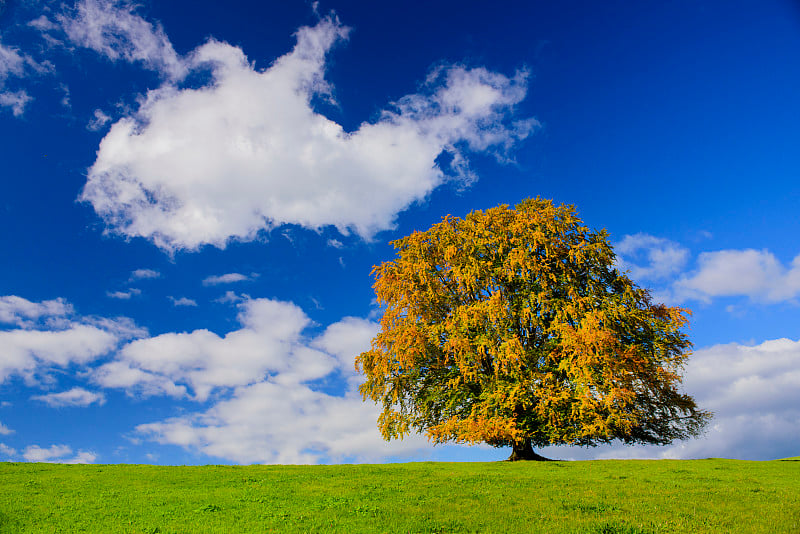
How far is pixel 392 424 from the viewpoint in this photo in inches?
1152

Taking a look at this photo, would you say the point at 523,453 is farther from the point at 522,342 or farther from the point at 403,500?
the point at 403,500

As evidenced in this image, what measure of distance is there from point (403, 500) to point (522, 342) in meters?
15.2

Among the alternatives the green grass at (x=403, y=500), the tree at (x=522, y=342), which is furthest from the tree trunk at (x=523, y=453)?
→ the green grass at (x=403, y=500)

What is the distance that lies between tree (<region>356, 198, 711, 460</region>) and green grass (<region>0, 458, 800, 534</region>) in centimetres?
368

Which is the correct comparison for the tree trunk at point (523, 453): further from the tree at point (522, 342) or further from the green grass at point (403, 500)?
the green grass at point (403, 500)

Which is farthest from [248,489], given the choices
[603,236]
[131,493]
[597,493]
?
[603,236]

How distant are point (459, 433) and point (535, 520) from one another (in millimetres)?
14043

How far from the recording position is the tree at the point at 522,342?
24859 millimetres

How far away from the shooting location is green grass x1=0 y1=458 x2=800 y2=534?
465 inches

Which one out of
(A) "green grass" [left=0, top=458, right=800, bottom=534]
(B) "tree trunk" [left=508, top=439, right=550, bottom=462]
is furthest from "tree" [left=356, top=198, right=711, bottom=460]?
(A) "green grass" [left=0, top=458, right=800, bottom=534]

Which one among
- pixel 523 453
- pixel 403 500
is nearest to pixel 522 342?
pixel 523 453

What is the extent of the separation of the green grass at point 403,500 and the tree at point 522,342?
3676 mm

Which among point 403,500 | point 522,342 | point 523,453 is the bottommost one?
point 403,500

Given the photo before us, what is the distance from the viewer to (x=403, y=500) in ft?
47.1
